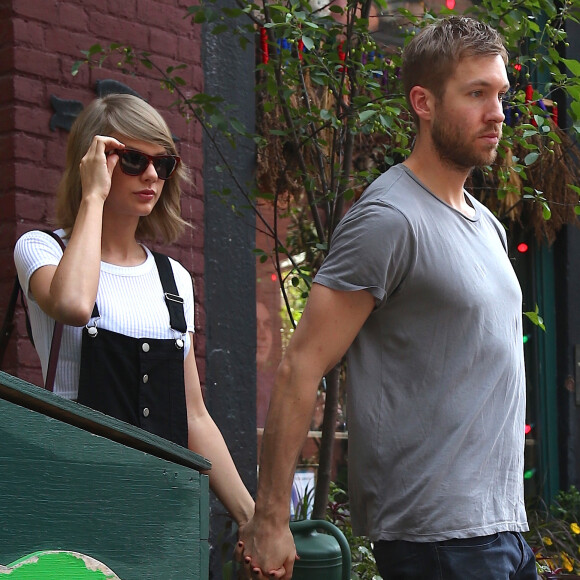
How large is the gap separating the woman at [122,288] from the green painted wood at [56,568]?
1.07 meters

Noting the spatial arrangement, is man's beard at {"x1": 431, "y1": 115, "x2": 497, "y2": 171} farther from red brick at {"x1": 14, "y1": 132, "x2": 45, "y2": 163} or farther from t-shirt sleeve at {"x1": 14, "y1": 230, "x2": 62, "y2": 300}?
red brick at {"x1": 14, "y1": 132, "x2": 45, "y2": 163}

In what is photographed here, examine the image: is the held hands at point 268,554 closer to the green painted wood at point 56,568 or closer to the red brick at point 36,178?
the green painted wood at point 56,568

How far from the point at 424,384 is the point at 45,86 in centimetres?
278

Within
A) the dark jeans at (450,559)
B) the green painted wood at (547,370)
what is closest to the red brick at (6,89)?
the dark jeans at (450,559)

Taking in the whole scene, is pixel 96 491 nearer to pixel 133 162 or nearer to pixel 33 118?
pixel 133 162

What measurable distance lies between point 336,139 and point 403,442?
211cm

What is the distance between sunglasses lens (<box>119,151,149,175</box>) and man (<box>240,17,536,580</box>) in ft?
2.29

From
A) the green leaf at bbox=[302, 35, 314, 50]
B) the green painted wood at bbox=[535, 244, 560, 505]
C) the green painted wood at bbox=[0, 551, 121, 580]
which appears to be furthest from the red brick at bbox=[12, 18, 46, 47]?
the green painted wood at bbox=[535, 244, 560, 505]

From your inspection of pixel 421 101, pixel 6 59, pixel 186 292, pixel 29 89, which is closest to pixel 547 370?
pixel 29 89

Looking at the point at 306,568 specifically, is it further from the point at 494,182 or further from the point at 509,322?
the point at 494,182

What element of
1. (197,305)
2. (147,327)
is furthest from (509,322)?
(197,305)

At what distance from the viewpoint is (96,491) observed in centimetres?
174

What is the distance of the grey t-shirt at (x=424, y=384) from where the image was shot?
252 cm

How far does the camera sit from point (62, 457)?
1.71 meters
